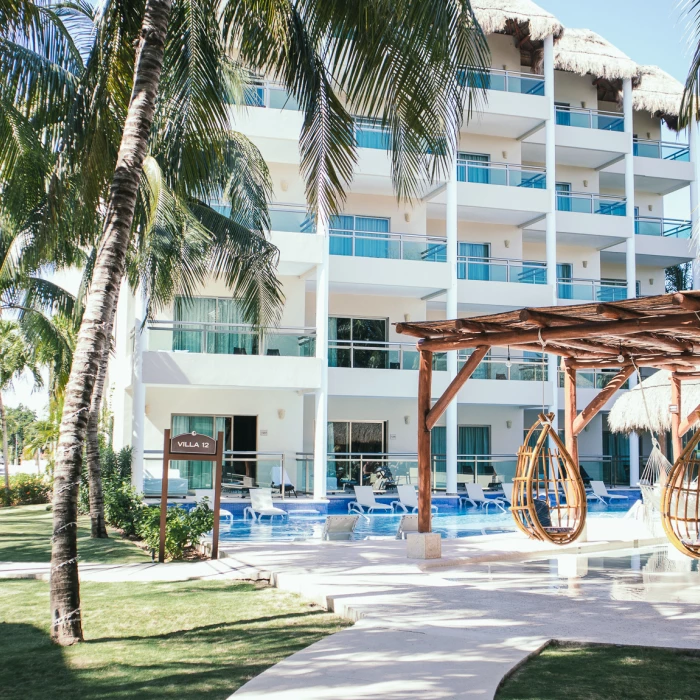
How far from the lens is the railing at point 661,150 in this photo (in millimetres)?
29016

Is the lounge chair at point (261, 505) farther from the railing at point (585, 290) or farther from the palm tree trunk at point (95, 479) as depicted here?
the railing at point (585, 290)

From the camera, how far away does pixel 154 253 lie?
594 inches

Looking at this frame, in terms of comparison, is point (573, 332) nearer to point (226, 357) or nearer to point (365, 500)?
point (365, 500)

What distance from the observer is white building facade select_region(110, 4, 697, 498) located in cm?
2111

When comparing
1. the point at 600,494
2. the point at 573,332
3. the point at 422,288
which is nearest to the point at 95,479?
the point at 573,332

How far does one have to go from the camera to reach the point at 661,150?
29.4 m

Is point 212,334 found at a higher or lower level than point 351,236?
lower

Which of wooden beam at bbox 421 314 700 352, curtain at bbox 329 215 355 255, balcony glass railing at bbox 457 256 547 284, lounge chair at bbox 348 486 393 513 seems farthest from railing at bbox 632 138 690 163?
wooden beam at bbox 421 314 700 352

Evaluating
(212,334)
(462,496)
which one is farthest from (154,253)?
(462,496)

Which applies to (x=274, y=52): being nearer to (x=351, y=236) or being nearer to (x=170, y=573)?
(x=170, y=573)

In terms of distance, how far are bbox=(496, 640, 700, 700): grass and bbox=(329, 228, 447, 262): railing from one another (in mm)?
16967

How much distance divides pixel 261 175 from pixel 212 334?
5088mm

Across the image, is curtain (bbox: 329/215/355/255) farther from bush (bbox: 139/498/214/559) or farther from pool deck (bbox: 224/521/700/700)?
pool deck (bbox: 224/521/700/700)

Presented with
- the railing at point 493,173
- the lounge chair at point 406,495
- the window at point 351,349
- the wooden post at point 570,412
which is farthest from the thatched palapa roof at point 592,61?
the wooden post at point 570,412
